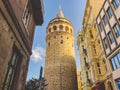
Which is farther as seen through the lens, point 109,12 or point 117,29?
point 109,12

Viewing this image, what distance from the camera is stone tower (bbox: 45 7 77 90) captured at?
29.3m

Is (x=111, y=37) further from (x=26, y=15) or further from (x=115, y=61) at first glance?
(x=26, y=15)

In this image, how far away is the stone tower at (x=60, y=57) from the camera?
29334 millimetres

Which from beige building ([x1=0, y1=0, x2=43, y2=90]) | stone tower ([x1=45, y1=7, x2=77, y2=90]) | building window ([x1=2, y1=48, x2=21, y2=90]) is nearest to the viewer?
beige building ([x1=0, y1=0, x2=43, y2=90])

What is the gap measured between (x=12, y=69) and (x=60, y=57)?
82.0 ft

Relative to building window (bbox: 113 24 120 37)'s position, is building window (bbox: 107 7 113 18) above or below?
above

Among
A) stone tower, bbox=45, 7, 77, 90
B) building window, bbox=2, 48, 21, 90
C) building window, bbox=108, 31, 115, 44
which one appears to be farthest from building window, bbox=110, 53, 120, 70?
stone tower, bbox=45, 7, 77, 90

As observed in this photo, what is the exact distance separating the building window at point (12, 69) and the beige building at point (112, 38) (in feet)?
32.7

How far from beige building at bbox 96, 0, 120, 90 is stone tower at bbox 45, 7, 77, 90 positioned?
14.6 meters

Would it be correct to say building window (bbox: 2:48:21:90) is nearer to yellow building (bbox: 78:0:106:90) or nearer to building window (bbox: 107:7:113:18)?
building window (bbox: 107:7:113:18)

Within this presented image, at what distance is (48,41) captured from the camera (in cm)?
3512

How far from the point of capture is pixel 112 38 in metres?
14.6

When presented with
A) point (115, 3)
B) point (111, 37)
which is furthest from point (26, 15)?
point (111, 37)

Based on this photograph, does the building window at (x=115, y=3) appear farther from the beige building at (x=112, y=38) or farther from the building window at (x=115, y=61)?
the building window at (x=115, y=61)
